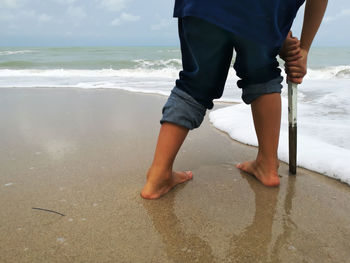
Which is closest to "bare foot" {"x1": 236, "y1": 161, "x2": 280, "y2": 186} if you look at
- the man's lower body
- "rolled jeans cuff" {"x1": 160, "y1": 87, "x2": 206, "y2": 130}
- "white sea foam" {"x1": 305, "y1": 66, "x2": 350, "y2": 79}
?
the man's lower body

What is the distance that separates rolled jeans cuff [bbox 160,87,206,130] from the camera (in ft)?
4.49

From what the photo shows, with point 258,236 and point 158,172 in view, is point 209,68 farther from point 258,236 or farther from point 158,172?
point 258,236

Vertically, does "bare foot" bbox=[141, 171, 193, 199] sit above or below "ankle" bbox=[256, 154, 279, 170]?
below

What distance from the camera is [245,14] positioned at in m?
1.17

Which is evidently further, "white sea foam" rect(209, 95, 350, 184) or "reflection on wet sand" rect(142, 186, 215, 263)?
"white sea foam" rect(209, 95, 350, 184)

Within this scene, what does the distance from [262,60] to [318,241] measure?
2.44 ft

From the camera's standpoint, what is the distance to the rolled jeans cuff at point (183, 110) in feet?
4.49

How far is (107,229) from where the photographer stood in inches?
44.8

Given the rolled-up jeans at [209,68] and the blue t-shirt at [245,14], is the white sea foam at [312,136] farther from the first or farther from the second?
the blue t-shirt at [245,14]

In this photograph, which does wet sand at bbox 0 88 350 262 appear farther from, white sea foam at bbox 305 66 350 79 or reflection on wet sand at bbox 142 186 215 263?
white sea foam at bbox 305 66 350 79

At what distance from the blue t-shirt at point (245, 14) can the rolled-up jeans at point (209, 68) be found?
34 millimetres

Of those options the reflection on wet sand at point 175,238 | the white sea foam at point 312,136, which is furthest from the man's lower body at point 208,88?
the white sea foam at point 312,136

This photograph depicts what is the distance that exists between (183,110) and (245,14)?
477 mm

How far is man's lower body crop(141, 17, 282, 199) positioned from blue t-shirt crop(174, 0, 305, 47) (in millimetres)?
36
